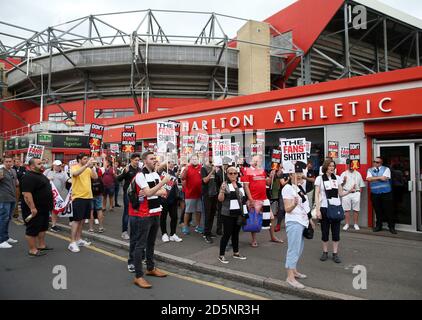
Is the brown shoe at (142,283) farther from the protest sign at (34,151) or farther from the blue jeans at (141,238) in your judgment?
the protest sign at (34,151)

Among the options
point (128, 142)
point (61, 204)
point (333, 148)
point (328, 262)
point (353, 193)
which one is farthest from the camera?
point (128, 142)

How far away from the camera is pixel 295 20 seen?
74.5 feet

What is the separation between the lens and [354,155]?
29.0 ft

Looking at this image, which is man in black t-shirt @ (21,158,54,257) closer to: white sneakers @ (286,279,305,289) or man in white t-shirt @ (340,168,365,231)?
white sneakers @ (286,279,305,289)

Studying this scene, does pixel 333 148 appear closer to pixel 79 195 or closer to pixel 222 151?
pixel 222 151

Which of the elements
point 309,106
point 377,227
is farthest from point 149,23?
point 377,227

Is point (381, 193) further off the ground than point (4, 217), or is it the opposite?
point (381, 193)

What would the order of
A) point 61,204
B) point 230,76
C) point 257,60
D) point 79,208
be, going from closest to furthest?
point 79,208 < point 61,204 < point 257,60 < point 230,76

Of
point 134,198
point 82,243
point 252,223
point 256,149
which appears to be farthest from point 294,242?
point 256,149

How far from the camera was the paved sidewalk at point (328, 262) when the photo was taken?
4379mm

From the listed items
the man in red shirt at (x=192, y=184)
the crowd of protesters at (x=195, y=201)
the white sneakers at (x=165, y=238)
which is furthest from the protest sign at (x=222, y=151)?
the white sneakers at (x=165, y=238)

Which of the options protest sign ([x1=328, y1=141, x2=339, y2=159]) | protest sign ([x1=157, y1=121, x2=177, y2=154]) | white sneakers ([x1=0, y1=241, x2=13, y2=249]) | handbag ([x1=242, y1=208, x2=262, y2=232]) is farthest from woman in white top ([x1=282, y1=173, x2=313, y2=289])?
white sneakers ([x1=0, y1=241, x2=13, y2=249])

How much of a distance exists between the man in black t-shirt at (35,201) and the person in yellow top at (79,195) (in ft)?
1.66

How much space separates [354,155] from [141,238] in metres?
6.88
